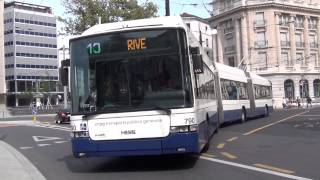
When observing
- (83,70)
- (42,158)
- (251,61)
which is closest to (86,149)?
(83,70)

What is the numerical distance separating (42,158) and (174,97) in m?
6.26

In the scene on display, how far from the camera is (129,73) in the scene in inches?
488

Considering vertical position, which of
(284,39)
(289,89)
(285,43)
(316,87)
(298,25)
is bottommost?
(289,89)

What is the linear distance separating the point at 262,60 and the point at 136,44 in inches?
3404

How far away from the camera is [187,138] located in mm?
12078

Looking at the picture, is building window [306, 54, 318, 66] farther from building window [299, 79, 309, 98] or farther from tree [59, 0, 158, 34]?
tree [59, 0, 158, 34]

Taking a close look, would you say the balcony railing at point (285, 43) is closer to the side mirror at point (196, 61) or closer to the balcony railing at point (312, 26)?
the balcony railing at point (312, 26)

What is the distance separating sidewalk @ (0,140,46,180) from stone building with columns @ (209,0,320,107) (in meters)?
78.6

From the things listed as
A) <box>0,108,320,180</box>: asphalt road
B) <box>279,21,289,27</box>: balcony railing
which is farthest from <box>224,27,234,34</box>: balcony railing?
<box>0,108,320,180</box>: asphalt road

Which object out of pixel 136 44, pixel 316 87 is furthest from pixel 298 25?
pixel 136 44

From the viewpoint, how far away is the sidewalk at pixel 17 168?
12.5m

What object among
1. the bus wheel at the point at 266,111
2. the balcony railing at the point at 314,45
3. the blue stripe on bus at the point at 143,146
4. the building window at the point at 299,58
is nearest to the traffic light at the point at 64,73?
the blue stripe on bus at the point at 143,146

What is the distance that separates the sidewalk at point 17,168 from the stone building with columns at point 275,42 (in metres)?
78.6

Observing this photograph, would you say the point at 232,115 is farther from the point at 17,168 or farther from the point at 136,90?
the point at 136,90
